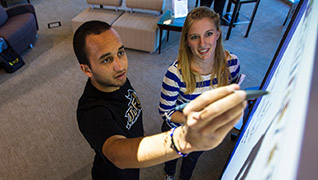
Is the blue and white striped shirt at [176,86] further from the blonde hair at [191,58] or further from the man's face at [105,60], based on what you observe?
the man's face at [105,60]

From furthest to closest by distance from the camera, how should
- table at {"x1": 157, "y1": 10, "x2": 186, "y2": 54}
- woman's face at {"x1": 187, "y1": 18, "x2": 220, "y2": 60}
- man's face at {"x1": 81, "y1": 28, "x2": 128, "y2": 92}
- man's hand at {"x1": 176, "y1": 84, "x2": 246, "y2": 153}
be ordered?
1. table at {"x1": 157, "y1": 10, "x2": 186, "y2": 54}
2. woman's face at {"x1": 187, "y1": 18, "x2": 220, "y2": 60}
3. man's face at {"x1": 81, "y1": 28, "x2": 128, "y2": 92}
4. man's hand at {"x1": 176, "y1": 84, "x2": 246, "y2": 153}

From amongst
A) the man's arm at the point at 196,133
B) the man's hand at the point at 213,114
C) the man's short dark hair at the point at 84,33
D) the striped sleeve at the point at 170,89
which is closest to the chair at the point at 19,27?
the man's short dark hair at the point at 84,33

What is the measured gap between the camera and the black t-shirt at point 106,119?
79 centimetres

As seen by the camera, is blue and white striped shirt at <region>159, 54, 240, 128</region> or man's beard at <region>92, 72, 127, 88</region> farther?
blue and white striped shirt at <region>159, 54, 240, 128</region>

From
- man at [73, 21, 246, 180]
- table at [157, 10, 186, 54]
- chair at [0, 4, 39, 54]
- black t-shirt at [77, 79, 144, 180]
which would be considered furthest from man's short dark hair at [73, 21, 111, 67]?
chair at [0, 4, 39, 54]

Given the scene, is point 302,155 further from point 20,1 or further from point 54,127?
point 20,1

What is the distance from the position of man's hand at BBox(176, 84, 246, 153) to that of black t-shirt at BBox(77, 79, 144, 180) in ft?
1.36

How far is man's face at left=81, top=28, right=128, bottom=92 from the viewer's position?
0.89 m

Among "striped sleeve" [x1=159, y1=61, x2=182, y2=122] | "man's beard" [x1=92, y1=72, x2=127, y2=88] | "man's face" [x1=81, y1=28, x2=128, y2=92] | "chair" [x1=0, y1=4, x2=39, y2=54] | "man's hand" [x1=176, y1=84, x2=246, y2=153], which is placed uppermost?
"man's hand" [x1=176, y1=84, x2=246, y2=153]

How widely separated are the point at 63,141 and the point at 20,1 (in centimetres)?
437

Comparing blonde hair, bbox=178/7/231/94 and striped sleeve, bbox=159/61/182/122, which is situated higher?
blonde hair, bbox=178/7/231/94

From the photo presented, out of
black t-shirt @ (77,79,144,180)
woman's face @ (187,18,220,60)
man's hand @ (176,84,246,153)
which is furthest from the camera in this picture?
woman's face @ (187,18,220,60)

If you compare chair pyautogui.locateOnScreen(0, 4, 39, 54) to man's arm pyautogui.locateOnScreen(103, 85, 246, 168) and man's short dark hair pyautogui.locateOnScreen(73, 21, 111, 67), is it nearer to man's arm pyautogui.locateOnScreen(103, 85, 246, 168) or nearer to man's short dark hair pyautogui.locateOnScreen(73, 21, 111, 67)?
man's short dark hair pyautogui.locateOnScreen(73, 21, 111, 67)

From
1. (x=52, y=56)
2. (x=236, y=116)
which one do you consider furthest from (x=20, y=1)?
(x=236, y=116)
